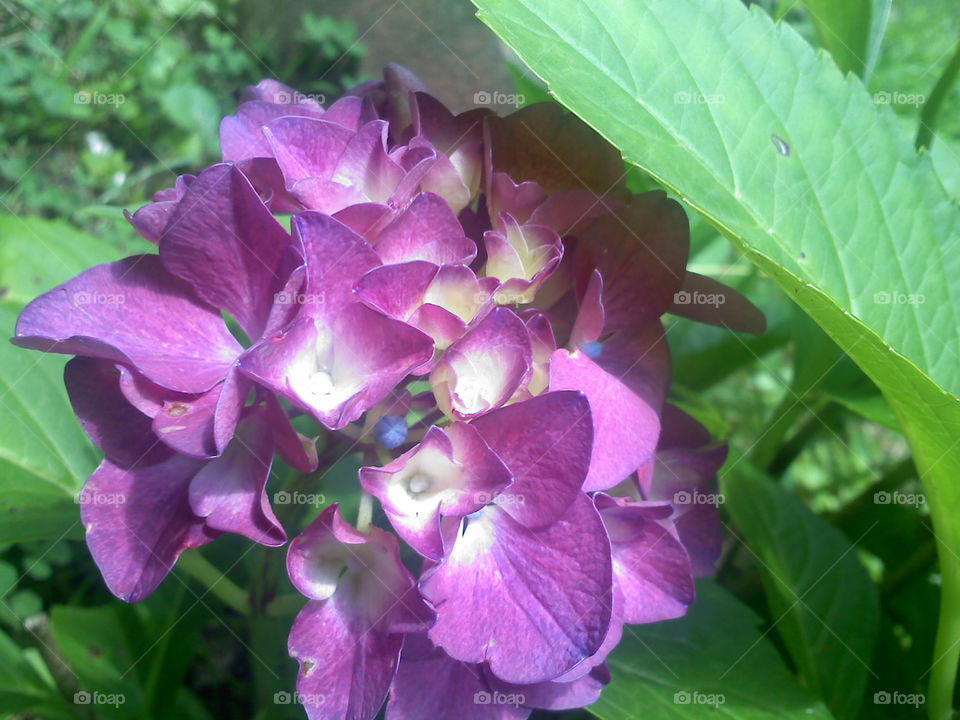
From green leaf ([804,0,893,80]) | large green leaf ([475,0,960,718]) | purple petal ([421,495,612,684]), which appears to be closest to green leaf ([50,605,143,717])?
purple petal ([421,495,612,684])

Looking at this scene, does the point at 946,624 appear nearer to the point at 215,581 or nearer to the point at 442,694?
the point at 442,694

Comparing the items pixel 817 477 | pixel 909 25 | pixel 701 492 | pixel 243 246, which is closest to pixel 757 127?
pixel 701 492

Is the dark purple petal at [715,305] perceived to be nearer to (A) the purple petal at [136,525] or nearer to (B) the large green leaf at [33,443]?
(A) the purple petal at [136,525]

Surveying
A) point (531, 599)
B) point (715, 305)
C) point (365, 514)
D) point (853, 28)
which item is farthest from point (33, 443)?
point (853, 28)

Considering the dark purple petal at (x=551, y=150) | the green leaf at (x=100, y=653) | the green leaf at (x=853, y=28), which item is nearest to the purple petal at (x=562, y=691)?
the dark purple petal at (x=551, y=150)

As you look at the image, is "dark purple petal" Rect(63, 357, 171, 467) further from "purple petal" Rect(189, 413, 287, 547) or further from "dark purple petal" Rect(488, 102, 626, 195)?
"dark purple petal" Rect(488, 102, 626, 195)

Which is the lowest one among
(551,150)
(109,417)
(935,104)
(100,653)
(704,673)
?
(100,653)
